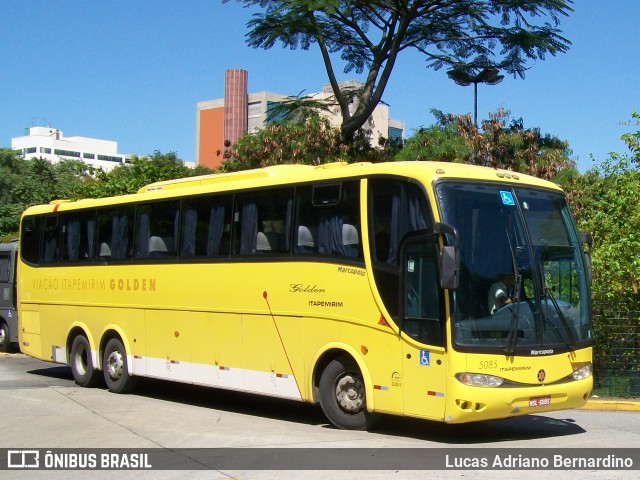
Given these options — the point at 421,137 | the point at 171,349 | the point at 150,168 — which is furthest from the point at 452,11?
the point at 171,349

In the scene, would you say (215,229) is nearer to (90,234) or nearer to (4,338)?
(90,234)

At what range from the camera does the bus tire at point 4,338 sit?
25062mm

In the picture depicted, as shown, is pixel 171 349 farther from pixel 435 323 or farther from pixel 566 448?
pixel 566 448

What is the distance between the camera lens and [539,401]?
402 inches

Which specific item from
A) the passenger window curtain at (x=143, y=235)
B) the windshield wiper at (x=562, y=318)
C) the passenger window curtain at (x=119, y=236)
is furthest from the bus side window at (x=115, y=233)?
the windshield wiper at (x=562, y=318)

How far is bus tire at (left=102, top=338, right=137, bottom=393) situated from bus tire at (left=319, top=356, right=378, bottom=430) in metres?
5.41

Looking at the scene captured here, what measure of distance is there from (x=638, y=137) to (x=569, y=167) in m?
6.65

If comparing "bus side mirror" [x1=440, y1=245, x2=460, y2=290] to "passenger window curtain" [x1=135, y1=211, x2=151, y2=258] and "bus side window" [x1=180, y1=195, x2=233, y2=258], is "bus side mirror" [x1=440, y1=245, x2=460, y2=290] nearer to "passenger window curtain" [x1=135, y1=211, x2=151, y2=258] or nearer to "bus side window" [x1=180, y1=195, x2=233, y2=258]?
"bus side window" [x1=180, y1=195, x2=233, y2=258]

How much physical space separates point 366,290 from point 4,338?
17346mm

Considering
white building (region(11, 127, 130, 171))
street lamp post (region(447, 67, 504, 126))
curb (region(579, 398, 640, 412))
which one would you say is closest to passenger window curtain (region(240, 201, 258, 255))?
curb (region(579, 398, 640, 412))

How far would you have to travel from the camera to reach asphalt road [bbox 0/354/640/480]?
873 cm

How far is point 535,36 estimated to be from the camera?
24047 millimetres

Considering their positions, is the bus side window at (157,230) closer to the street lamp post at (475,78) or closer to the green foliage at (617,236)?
the green foliage at (617,236)

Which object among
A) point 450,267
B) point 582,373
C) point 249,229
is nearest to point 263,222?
point 249,229
